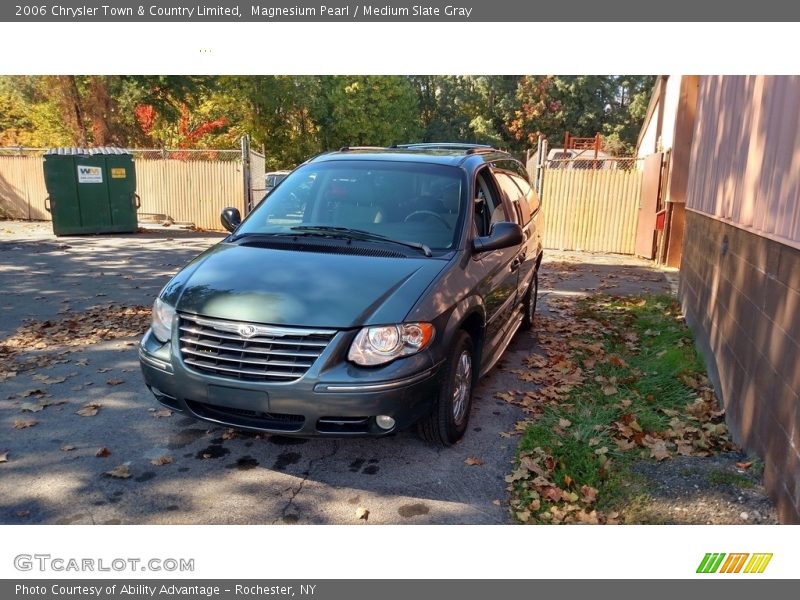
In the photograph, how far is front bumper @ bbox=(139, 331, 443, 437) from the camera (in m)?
3.35

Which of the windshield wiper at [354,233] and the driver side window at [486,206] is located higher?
the driver side window at [486,206]

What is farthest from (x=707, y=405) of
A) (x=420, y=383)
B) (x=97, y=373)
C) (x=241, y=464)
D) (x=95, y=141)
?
(x=95, y=141)

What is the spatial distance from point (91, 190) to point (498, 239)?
13333mm

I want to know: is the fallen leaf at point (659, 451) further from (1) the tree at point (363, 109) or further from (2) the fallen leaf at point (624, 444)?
(1) the tree at point (363, 109)

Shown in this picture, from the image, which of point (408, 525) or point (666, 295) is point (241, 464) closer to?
point (408, 525)

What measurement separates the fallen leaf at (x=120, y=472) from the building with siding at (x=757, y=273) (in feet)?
12.1

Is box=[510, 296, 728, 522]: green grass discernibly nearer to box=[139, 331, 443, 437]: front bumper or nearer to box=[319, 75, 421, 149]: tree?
box=[139, 331, 443, 437]: front bumper

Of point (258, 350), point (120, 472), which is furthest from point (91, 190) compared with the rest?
point (258, 350)

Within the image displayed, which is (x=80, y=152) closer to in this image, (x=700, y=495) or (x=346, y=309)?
(x=346, y=309)

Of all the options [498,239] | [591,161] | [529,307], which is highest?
[591,161]

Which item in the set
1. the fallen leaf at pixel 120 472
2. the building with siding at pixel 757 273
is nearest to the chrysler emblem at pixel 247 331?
the fallen leaf at pixel 120 472

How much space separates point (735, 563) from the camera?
303 centimetres

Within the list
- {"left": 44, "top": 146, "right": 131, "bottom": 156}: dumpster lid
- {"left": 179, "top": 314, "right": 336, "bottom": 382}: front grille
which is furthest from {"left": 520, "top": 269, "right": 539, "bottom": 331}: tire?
{"left": 44, "top": 146, "right": 131, "bottom": 156}: dumpster lid

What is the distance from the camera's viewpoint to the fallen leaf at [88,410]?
4570 mm
